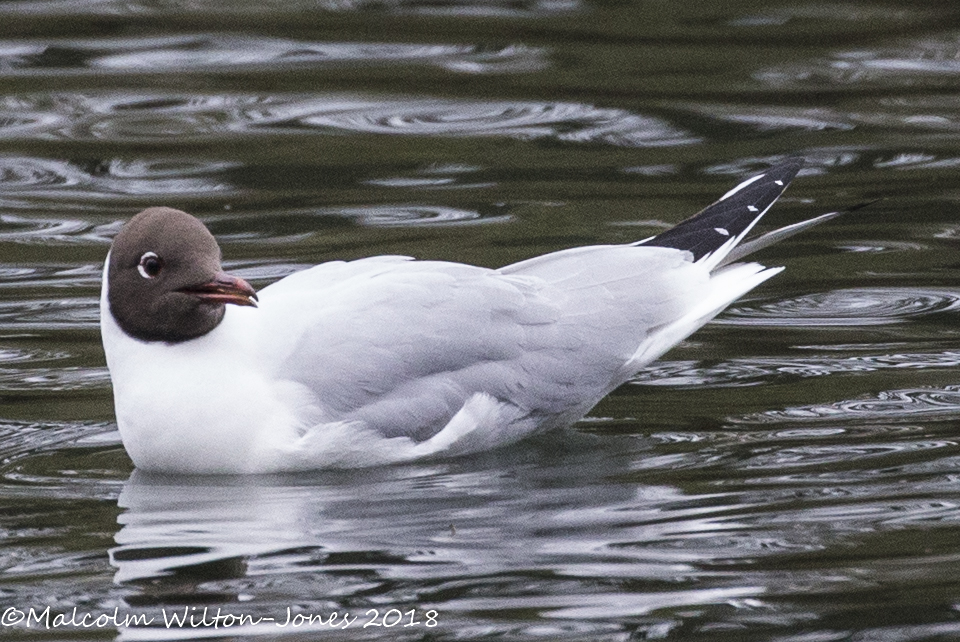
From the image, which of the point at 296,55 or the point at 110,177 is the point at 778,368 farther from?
the point at 296,55

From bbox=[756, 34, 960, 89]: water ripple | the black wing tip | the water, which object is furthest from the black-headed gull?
bbox=[756, 34, 960, 89]: water ripple

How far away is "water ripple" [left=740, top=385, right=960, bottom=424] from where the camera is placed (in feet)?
21.2

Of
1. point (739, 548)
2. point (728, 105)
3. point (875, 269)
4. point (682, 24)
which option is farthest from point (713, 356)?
point (682, 24)

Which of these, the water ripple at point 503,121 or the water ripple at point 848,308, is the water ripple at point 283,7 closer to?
the water ripple at point 503,121

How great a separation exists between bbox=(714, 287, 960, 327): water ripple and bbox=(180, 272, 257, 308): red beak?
250cm

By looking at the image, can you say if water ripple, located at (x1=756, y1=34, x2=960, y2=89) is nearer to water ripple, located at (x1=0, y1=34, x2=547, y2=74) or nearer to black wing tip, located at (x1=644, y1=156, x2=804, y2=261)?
water ripple, located at (x1=0, y1=34, x2=547, y2=74)

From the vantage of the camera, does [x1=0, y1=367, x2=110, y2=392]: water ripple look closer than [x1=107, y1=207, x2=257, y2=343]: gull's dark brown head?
No

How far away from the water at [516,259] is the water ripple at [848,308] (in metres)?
0.02

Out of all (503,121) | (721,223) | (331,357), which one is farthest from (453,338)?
(503,121)

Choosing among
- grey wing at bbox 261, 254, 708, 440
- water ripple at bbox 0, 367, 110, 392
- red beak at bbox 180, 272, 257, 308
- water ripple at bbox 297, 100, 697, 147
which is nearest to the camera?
red beak at bbox 180, 272, 257, 308

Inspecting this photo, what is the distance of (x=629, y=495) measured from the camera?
5852 mm

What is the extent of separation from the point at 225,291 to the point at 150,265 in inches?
10.6

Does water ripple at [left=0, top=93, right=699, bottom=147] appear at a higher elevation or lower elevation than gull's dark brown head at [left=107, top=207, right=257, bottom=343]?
lower

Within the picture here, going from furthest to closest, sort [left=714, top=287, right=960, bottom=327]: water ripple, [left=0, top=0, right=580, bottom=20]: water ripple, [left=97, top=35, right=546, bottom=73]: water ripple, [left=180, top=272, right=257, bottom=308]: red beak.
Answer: [left=0, top=0, right=580, bottom=20]: water ripple < [left=97, top=35, right=546, bottom=73]: water ripple < [left=714, top=287, right=960, bottom=327]: water ripple < [left=180, top=272, right=257, bottom=308]: red beak
